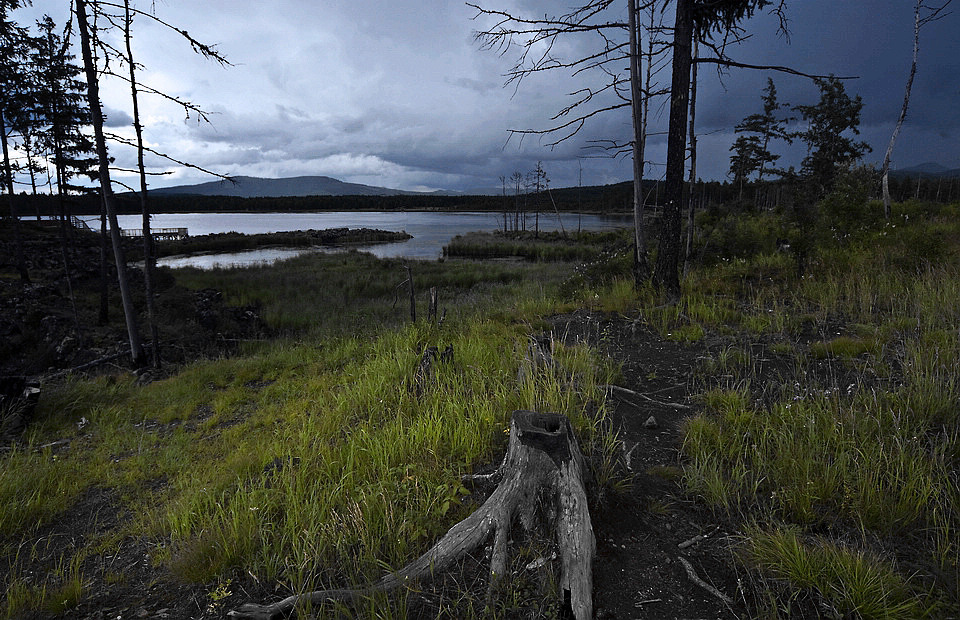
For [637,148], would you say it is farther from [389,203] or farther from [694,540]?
[389,203]

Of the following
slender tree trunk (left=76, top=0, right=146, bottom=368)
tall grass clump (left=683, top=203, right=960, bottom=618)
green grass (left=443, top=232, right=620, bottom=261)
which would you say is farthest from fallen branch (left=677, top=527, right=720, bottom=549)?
green grass (left=443, top=232, right=620, bottom=261)

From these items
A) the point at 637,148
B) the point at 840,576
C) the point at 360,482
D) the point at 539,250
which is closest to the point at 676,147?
the point at 637,148

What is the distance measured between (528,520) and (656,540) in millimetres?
833

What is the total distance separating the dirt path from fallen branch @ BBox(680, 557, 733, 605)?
2 cm

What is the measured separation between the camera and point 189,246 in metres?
50.8

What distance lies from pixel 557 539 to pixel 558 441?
55 centimetres

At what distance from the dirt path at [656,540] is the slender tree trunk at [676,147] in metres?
4.89

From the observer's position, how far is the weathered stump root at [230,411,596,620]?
2.27 meters

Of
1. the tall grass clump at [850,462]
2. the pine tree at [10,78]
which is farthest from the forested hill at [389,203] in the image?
the tall grass clump at [850,462]

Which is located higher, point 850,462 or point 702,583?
point 850,462

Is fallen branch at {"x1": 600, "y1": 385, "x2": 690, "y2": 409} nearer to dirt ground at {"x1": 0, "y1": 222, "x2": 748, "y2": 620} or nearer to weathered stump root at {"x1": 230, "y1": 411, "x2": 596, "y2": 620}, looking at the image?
dirt ground at {"x1": 0, "y1": 222, "x2": 748, "y2": 620}

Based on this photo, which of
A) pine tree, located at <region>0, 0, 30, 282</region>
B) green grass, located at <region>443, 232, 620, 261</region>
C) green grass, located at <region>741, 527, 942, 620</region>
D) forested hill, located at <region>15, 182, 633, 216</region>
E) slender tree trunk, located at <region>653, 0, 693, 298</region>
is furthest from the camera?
forested hill, located at <region>15, 182, 633, 216</region>

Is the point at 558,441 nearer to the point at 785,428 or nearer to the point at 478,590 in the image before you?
the point at 478,590

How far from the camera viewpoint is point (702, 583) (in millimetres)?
2297
